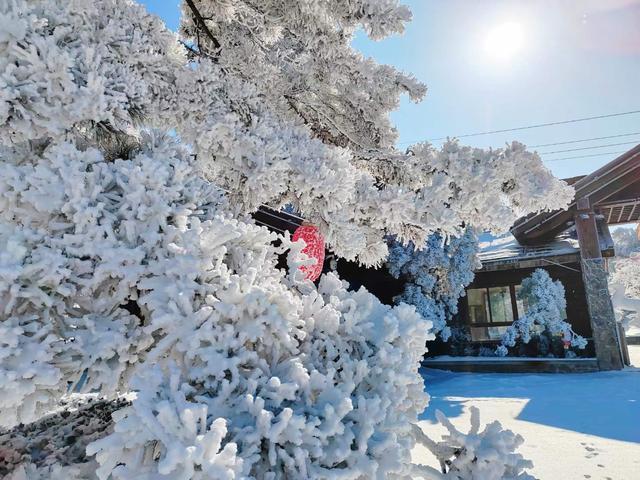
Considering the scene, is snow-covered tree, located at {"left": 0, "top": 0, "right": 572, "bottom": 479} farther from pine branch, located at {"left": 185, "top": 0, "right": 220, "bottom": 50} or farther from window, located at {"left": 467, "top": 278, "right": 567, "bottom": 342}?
window, located at {"left": 467, "top": 278, "right": 567, "bottom": 342}

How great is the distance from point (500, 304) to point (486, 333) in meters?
1.07

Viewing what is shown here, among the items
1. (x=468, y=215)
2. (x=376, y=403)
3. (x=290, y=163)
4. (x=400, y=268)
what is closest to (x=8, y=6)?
(x=290, y=163)

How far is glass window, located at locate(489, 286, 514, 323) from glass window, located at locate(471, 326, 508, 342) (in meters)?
0.28

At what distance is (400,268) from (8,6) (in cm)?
1013

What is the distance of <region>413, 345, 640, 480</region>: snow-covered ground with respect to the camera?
4.15m

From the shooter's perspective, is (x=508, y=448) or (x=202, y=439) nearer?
(x=202, y=439)

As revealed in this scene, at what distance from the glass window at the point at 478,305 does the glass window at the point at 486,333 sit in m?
0.28

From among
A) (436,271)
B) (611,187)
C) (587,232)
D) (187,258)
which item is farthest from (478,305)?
Answer: (187,258)

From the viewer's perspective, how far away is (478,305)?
1314cm

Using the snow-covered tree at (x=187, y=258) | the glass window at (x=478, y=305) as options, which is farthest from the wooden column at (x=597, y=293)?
the snow-covered tree at (x=187, y=258)

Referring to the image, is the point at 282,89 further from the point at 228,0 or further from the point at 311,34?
the point at 228,0

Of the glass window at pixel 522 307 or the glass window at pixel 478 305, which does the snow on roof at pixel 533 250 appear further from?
the glass window at pixel 478 305

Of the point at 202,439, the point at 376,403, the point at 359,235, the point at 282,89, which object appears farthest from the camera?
the point at 282,89

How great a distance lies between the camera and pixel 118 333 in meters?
1.44
